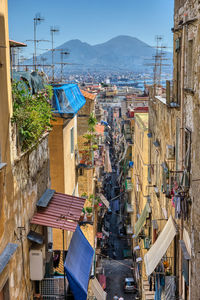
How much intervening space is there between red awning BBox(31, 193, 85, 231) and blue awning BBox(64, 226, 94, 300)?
1.14 m

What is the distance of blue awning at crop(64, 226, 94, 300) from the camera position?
946 cm

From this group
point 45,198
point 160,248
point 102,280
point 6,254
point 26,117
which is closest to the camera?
point 6,254

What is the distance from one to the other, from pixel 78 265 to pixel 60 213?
170 cm

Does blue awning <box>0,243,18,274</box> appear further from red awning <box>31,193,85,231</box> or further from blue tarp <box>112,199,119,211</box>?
blue tarp <box>112,199,119,211</box>

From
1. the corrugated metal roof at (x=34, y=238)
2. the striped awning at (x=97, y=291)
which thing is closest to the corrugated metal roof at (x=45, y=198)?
the corrugated metal roof at (x=34, y=238)

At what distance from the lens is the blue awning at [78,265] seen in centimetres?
946

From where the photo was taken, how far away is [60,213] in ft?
31.7

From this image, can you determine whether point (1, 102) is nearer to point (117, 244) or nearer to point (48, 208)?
point (48, 208)

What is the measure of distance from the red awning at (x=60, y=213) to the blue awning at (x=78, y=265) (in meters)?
1.14

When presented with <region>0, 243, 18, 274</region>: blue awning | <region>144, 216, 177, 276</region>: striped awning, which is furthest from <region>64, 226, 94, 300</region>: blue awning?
<region>0, 243, 18, 274</region>: blue awning

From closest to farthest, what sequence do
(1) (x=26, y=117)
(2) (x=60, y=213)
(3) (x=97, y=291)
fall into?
(1) (x=26, y=117) < (2) (x=60, y=213) < (3) (x=97, y=291)

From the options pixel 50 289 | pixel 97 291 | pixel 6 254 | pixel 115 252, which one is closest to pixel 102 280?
pixel 115 252

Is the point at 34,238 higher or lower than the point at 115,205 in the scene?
higher

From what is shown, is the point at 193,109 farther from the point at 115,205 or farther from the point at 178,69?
the point at 115,205
